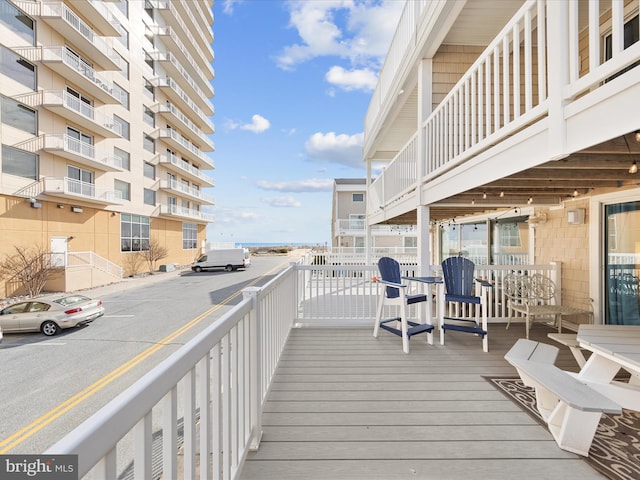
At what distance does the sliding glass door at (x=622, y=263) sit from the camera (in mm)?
3912

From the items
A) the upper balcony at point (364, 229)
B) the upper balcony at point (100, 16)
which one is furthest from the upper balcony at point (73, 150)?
the upper balcony at point (364, 229)

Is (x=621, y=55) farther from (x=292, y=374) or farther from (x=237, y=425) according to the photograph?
(x=292, y=374)

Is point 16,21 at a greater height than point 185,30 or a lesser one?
lesser

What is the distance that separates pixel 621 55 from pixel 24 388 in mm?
7650

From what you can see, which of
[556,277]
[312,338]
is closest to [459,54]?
[556,277]

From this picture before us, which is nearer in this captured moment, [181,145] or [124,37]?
[124,37]

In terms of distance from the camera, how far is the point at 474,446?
2096 millimetres

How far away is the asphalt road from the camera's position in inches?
155

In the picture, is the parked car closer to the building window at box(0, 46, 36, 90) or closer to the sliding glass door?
the building window at box(0, 46, 36, 90)

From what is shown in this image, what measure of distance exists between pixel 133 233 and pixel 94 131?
633cm

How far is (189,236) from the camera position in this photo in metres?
28.5

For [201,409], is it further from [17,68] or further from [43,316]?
[17,68]

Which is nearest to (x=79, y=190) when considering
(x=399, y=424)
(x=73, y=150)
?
(x=73, y=150)

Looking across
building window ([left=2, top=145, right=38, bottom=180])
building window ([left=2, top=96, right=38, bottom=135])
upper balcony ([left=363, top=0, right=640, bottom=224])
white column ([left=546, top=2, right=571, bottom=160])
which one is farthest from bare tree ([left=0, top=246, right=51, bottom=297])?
white column ([left=546, top=2, right=571, bottom=160])
